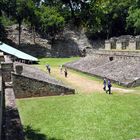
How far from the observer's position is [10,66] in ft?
66.2

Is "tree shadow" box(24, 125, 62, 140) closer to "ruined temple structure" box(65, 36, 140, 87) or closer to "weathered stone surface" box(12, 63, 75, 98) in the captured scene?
"weathered stone surface" box(12, 63, 75, 98)

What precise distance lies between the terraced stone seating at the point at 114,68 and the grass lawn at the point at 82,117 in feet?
16.2

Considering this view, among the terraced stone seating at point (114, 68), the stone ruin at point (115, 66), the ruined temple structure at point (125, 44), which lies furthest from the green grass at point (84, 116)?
the ruined temple structure at point (125, 44)

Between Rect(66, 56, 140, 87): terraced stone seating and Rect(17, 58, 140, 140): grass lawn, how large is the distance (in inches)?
194

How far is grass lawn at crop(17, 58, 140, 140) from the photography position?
54.2ft

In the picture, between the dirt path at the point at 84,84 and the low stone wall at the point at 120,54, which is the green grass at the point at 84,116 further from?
the low stone wall at the point at 120,54

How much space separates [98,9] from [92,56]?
35.6m

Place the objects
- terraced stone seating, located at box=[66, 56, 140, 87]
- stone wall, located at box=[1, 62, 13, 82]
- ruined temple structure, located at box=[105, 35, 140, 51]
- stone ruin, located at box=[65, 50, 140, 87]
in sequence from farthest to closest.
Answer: ruined temple structure, located at box=[105, 35, 140, 51]
stone ruin, located at box=[65, 50, 140, 87]
terraced stone seating, located at box=[66, 56, 140, 87]
stone wall, located at box=[1, 62, 13, 82]

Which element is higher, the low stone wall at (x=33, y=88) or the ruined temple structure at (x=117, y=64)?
the ruined temple structure at (x=117, y=64)

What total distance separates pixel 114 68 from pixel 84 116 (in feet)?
55.4

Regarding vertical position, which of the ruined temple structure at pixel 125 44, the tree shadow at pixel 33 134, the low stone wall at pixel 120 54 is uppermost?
the ruined temple structure at pixel 125 44

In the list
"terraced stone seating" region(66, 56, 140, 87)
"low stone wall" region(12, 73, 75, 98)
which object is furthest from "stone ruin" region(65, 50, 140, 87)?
"low stone wall" region(12, 73, 75, 98)

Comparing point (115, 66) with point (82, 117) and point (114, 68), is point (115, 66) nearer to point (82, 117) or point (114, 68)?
point (114, 68)

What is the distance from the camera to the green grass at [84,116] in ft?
54.5
